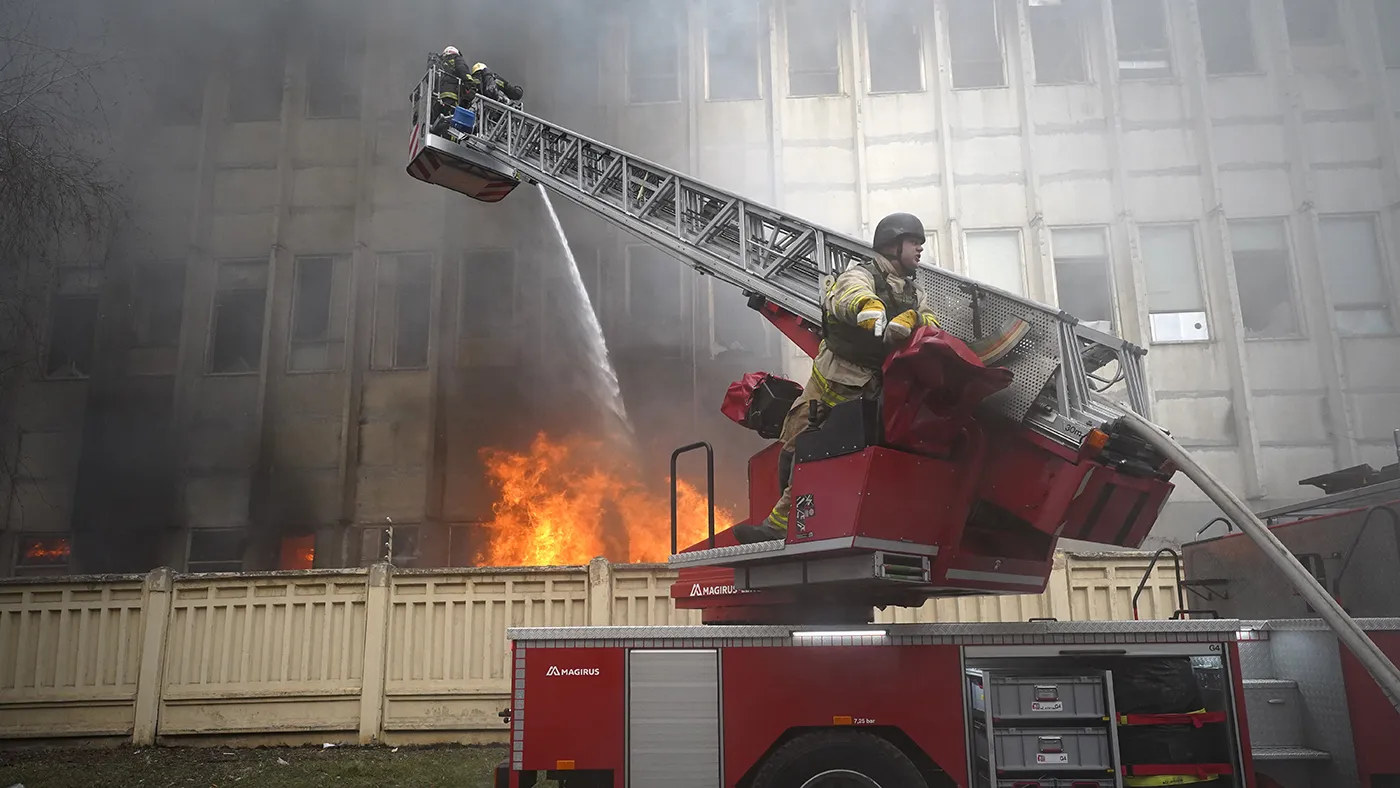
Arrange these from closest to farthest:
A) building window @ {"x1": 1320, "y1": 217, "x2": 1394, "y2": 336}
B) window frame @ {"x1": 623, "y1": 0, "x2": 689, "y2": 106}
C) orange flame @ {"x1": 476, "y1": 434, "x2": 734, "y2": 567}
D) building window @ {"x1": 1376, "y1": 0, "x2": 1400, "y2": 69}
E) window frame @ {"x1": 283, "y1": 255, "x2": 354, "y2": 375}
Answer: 1. building window @ {"x1": 1320, "y1": 217, "x2": 1394, "y2": 336}
2. building window @ {"x1": 1376, "y1": 0, "x2": 1400, "y2": 69}
3. orange flame @ {"x1": 476, "y1": 434, "x2": 734, "y2": 567}
4. window frame @ {"x1": 283, "y1": 255, "x2": 354, "y2": 375}
5. window frame @ {"x1": 623, "y1": 0, "x2": 689, "y2": 106}

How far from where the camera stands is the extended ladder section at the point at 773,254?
4.25 meters

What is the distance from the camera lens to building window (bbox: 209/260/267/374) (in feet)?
49.2

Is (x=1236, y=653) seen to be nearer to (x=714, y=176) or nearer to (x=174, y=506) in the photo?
(x=714, y=176)

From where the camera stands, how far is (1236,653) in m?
4.48

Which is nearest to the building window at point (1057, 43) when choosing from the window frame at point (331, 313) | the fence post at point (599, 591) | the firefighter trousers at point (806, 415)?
the fence post at point (599, 591)

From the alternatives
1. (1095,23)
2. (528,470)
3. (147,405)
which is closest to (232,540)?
(147,405)

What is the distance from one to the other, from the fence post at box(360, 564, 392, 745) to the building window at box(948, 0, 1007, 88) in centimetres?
1223

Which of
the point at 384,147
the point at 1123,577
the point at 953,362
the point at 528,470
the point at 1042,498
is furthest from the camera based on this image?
the point at 384,147

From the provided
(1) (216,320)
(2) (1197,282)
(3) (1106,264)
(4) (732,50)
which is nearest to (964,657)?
(3) (1106,264)

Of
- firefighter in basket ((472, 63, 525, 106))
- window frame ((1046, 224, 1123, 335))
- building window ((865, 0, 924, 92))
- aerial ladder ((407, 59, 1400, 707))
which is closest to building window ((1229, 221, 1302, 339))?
window frame ((1046, 224, 1123, 335))

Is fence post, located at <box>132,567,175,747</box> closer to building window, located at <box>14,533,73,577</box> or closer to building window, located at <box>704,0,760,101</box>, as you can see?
building window, located at <box>14,533,73,577</box>

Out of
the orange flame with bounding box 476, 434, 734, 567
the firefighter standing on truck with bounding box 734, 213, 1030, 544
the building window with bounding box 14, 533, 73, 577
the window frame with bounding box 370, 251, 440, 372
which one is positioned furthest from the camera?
the window frame with bounding box 370, 251, 440, 372

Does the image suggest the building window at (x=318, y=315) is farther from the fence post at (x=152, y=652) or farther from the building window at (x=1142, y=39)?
the building window at (x=1142, y=39)

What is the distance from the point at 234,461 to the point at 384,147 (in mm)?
6089
